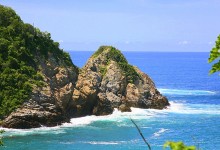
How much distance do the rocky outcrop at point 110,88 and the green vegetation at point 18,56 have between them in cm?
585

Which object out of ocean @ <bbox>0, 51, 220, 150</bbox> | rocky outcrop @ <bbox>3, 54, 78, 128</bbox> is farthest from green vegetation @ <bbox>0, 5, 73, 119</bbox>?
ocean @ <bbox>0, 51, 220, 150</bbox>

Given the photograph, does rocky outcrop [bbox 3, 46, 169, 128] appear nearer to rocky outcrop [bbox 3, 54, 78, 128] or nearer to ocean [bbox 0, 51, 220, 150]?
rocky outcrop [bbox 3, 54, 78, 128]

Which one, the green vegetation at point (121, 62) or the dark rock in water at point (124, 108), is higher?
the green vegetation at point (121, 62)

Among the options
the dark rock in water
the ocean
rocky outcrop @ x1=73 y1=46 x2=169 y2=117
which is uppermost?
rocky outcrop @ x1=73 y1=46 x2=169 y2=117

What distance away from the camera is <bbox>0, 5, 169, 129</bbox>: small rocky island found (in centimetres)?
5988

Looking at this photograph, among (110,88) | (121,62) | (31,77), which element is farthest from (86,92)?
(121,62)

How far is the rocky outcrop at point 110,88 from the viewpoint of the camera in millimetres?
69312

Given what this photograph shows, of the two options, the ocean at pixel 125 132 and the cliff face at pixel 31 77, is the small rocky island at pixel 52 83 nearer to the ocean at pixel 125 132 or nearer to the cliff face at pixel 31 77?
the cliff face at pixel 31 77

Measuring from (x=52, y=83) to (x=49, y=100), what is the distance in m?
5.09

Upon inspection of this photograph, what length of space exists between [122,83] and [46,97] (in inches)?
740

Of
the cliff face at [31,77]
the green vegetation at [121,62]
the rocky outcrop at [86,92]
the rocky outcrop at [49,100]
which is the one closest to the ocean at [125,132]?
the rocky outcrop at [49,100]

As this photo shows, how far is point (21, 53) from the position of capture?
217 ft

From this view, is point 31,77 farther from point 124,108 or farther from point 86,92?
point 124,108

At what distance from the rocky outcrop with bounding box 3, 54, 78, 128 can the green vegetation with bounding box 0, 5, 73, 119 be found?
1.02m
